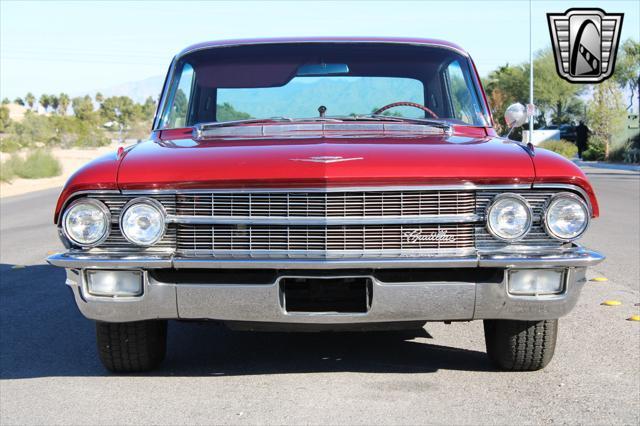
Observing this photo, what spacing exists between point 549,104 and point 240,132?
6049cm

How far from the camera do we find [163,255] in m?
4.15

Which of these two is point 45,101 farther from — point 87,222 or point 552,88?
point 87,222

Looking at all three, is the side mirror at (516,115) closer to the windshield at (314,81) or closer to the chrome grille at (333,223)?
the windshield at (314,81)

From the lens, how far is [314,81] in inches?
227

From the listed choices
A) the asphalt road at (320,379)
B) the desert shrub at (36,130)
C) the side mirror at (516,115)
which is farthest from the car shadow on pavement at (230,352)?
the desert shrub at (36,130)

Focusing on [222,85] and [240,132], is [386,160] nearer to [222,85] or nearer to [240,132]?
[240,132]

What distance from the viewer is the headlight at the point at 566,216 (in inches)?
165

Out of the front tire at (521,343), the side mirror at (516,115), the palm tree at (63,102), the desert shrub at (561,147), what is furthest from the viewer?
the palm tree at (63,102)

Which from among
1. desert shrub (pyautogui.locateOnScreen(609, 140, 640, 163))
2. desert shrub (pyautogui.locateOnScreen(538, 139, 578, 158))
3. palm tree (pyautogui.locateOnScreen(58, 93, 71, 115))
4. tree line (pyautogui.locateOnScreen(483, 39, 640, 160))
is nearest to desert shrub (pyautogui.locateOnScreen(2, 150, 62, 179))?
desert shrub (pyautogui.locateOnScreen(538, 139, 578, 158))

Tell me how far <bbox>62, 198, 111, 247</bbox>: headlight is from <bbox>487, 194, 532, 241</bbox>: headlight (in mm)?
1702

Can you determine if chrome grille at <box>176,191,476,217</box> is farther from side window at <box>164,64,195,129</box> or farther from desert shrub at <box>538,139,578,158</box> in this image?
desert shrub at <box>538,139,578,158</box>

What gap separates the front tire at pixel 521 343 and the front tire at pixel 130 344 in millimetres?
1665

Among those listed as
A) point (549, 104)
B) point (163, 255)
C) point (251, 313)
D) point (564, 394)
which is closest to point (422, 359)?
point (564, 394)

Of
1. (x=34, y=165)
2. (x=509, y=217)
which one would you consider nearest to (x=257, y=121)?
(x=509, y=217)
